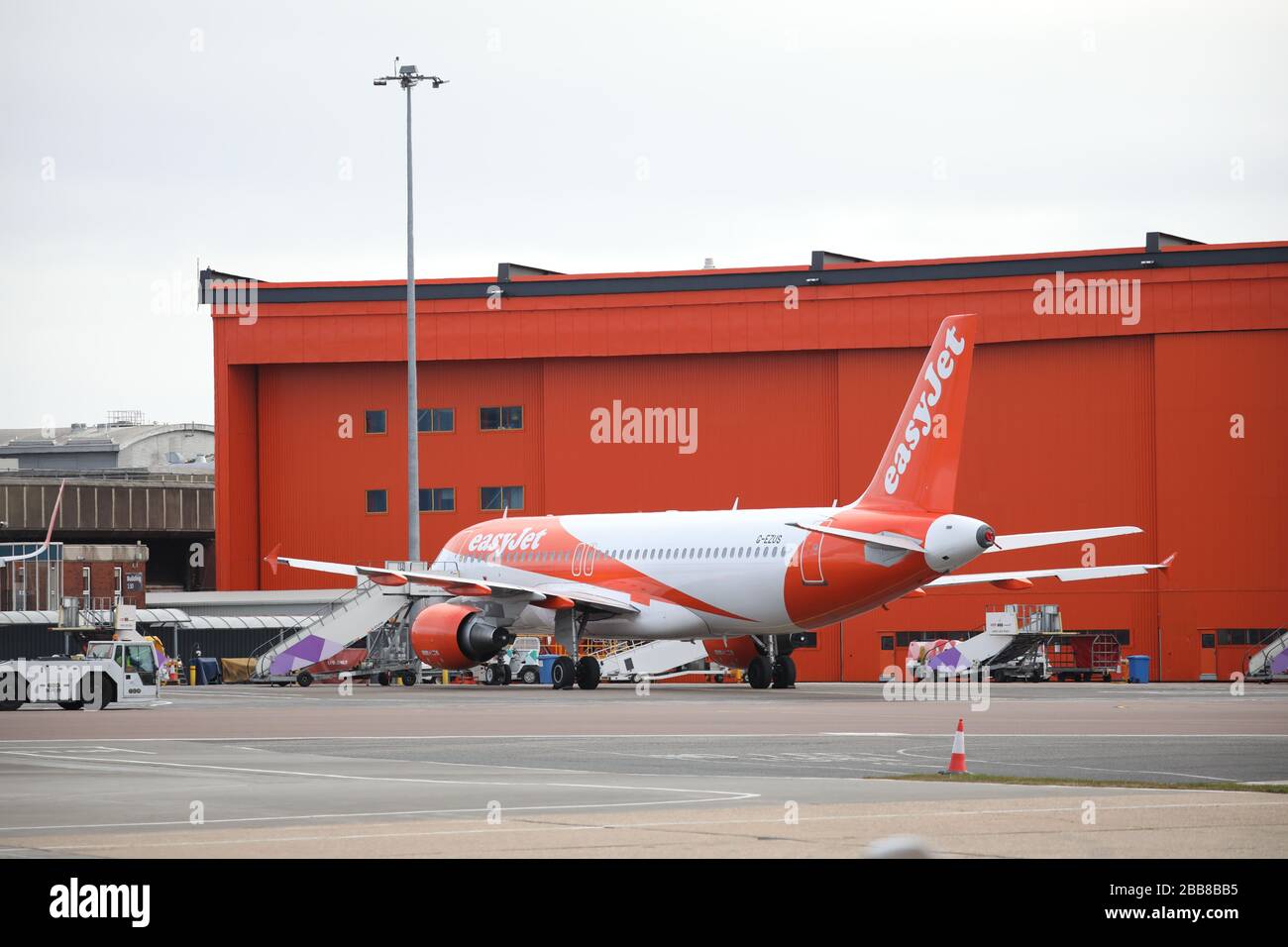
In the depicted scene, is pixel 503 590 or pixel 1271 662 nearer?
Result: pixel 503 590

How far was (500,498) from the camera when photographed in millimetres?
71500

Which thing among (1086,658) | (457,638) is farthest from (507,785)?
(1086,658)

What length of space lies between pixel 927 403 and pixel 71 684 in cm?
1886

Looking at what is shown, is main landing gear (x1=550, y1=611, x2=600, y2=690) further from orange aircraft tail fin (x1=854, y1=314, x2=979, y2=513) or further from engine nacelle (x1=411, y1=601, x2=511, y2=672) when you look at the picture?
orange aircraft tail fin (x1=854, y1=314, x2=979, y2=513)

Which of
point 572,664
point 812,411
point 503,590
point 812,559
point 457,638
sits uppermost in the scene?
point 812,411

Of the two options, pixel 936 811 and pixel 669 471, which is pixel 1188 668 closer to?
pixel 669 471

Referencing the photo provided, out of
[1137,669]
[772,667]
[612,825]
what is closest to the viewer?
[612,825]

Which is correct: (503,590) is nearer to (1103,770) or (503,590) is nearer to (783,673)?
(783,673)

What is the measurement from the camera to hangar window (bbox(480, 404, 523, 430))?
7169 cm

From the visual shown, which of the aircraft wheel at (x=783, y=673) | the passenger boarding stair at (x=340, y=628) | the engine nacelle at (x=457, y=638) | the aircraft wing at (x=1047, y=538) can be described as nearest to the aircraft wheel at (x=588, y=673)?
the engine nacelle at (x=457, y=638)

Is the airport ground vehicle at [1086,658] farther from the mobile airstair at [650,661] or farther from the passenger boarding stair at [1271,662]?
the mobile airstair at [650,661]

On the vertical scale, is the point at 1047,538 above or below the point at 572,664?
above

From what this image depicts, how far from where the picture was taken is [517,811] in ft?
51.9
